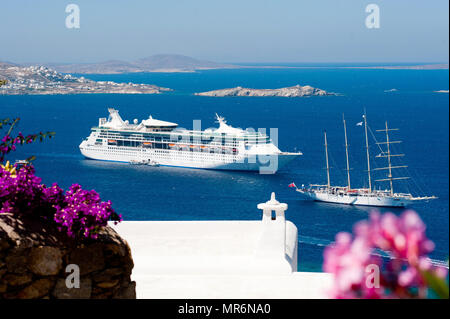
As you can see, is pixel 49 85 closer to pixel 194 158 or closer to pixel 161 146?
pixel 161 146

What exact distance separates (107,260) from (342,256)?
2.88 meters

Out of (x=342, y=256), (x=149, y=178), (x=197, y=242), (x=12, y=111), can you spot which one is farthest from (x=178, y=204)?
(x=12, y=111)

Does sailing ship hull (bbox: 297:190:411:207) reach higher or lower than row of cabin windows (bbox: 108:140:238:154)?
lower

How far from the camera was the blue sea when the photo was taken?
31.2 metres

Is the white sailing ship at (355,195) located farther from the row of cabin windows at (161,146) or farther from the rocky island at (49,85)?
the rocky island at (49,85)

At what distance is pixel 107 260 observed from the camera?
369 centimetres

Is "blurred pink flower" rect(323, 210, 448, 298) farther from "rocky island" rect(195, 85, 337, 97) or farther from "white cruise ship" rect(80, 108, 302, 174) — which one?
"rocky island" rect(195, 85, 337, 97)

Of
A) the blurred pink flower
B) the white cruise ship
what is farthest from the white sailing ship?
the blurred pink flower

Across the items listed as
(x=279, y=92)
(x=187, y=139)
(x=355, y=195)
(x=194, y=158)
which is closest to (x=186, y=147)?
(x=187, y=139)

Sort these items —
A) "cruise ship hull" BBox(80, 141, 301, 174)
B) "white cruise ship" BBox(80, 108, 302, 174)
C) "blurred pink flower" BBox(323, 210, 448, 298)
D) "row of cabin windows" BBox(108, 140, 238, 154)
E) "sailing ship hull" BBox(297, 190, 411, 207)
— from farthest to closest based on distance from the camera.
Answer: "row of cabin windows" BBox(108, 140, 238, 154) → "white cruise ship" BBox(80, 108, 302, 174) → "cruise ship hull" BBox(80, 141, 301, 174) → "sailing ship hull" BBox(297, 190, 411, 207) → "blurred pink flower" BBox(323, 210, 448, 298)

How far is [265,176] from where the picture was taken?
42.1 metres

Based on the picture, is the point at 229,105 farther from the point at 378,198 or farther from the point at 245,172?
the point at 378,198

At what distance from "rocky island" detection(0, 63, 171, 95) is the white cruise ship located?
144 ft

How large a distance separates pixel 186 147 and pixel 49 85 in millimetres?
64855
